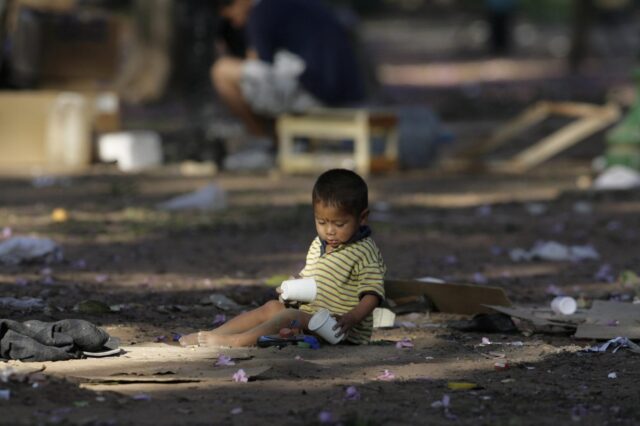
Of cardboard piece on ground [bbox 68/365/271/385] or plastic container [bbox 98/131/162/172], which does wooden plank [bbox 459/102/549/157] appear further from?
cardboard piece on ground [bbox 68/365/271/385]

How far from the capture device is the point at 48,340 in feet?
17.2

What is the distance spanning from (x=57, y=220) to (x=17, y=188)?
2197mm

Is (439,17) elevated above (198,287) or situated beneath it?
elevated above

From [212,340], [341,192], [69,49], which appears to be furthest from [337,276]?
[69,49]

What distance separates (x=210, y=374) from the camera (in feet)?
16.5

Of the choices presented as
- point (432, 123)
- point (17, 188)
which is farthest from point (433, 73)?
point (17, 188)

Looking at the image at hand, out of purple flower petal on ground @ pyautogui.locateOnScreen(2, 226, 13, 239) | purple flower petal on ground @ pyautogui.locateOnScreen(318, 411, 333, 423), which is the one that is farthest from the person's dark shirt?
purple flower petal on ground @ pyautogui.locateOnScreen(318, 411, 333, 423)

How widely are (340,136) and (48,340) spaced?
7.98 meters

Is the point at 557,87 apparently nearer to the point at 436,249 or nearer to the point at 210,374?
the point at 436,249

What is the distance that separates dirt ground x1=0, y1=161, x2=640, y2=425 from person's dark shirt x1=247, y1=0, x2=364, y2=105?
3.88 ft

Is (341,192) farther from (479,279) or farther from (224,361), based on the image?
(479,279)

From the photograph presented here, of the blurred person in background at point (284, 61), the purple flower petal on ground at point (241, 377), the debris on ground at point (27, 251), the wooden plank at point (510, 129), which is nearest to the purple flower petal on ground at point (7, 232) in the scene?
the debris on ground at point (27, 251)

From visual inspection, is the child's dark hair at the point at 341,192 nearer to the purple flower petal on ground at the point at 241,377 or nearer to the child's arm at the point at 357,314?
the child's arm at the point at 357,314

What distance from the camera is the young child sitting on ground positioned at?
5.62 m
